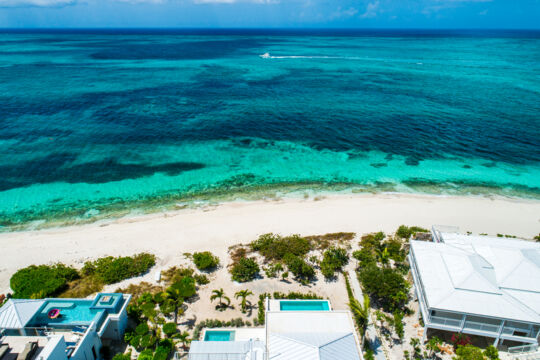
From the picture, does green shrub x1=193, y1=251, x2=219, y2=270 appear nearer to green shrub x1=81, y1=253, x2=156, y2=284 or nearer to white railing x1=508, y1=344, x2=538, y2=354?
green shrub x1=81, y1=253, x2=156, y2=284

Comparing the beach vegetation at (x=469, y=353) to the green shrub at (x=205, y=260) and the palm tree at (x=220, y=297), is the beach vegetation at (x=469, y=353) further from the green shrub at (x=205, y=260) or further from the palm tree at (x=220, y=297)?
the green shrub at (x=205, y=260)

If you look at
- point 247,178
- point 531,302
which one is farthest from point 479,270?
point 247,178

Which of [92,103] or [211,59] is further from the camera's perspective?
[211,59]

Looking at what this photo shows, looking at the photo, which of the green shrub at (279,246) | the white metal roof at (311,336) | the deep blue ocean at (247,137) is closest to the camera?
the white metal roof at (311,336)

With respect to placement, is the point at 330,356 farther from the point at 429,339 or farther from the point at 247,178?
the point at 247,178

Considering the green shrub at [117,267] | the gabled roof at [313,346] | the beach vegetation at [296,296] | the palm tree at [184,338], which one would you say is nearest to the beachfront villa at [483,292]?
the gabled roof at [313,346]

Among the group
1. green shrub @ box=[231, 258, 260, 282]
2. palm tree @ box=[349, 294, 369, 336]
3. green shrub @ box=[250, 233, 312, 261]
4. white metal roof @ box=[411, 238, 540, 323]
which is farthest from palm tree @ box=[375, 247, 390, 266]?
green shrub @ box=[231, 258, 260, 282]

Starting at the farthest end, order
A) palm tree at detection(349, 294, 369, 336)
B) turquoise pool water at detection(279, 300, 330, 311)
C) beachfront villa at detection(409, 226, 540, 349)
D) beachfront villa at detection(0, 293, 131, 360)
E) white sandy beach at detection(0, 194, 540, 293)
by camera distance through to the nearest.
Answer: white sandy beach at detection(0, 194, 540, 293), turquoise pool water at detection(279, 300, 330, 311), palm tree at detection(349, 294, 369, 336), beachfront villa at detection(409, 226, 540, 349), beachfront villa at detection(0, 293, 131, 360)
